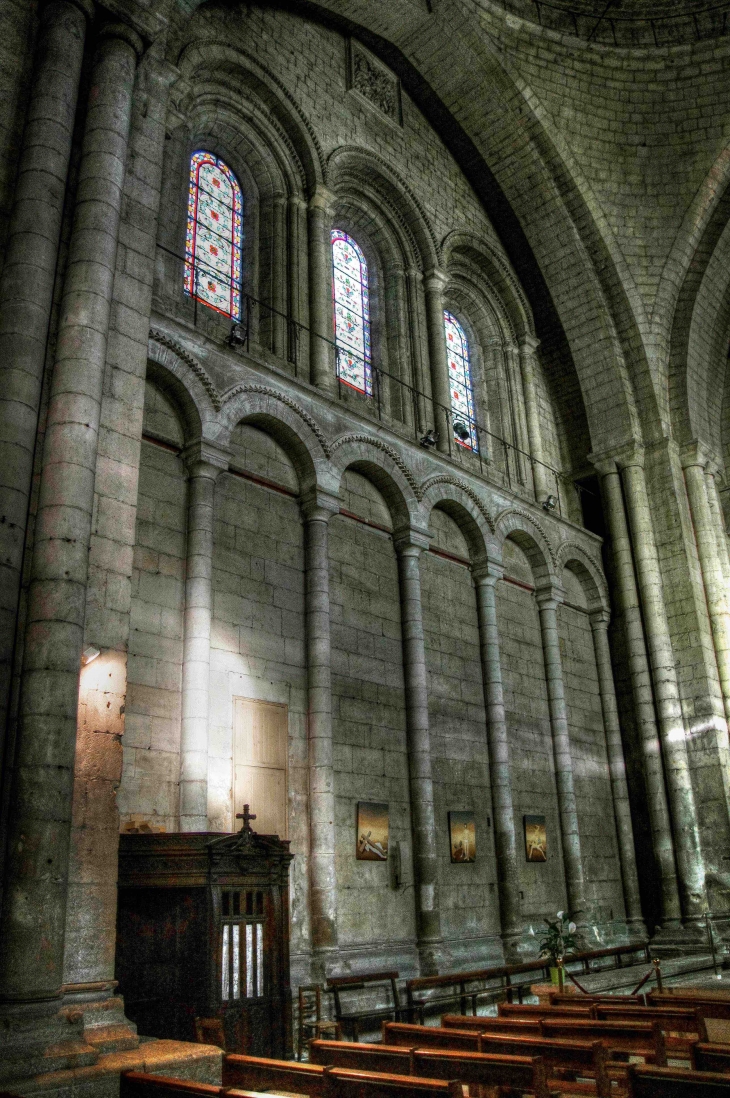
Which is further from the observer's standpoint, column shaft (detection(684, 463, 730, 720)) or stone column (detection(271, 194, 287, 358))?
column shaft (detection(684, 463, 730, 720))

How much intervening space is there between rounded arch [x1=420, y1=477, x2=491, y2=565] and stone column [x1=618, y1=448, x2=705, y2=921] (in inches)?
167

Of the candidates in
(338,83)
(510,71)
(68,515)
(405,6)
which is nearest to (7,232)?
(68,515)

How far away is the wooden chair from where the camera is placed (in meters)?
8.54

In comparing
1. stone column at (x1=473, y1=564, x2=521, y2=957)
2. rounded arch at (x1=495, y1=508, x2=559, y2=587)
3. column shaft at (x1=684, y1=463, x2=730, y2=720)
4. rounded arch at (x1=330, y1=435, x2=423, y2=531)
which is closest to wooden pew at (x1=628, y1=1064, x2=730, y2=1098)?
stone column at (x1=473, y1=564, x2=521, y2=957)

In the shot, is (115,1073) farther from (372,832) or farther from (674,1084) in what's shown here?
(372,832)

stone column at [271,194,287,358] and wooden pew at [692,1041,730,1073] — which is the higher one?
stone column at [271,194,287,358]

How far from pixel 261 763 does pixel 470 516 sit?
634 centimetres

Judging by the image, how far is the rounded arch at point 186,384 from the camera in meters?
11.1

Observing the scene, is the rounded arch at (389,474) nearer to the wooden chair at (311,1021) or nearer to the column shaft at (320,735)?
the column shaft at (320,735)

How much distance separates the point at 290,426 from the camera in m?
12.5

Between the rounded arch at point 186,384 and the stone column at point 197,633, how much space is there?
0.32 meters

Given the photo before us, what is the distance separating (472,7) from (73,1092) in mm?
18488

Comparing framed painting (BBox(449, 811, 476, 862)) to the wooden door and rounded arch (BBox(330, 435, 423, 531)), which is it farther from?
rounded arch (BBox(330, 435, 423, 531))

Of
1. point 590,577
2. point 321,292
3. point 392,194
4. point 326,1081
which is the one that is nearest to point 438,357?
point 321,292
